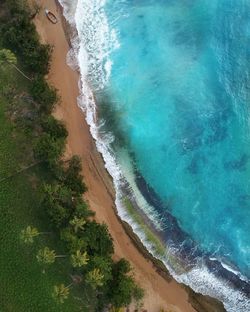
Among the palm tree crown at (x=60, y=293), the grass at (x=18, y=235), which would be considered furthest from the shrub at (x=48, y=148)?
the palm tree crown at (x=60, y=293)

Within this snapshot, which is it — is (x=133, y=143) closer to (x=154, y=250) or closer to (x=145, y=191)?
(x=145, y=191)

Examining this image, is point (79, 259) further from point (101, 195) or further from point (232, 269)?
point (232, 269)

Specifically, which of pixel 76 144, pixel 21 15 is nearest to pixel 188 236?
pixel 76 144

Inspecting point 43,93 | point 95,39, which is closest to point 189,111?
point 95,39

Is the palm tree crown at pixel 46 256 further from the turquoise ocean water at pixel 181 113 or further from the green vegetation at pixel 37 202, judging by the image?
the turquoise ocean water at pixel 181 113

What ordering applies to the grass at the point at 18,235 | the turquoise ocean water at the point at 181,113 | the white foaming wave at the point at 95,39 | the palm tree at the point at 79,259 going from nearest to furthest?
the palm tree at the point at 79,259, the grass at the point at 18,235, the turquoise ocean water at the point at 181,113, the white foaming wave at the point at 95,39

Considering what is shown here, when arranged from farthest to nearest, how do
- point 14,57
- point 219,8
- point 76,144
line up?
1. point 219,8
2. point 76,144
3. point 14,57

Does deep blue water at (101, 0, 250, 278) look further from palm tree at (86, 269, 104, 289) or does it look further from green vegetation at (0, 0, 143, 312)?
palm tree at (86, 269, 104, 289)

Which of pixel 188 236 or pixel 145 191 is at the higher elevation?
pixel 145 191
